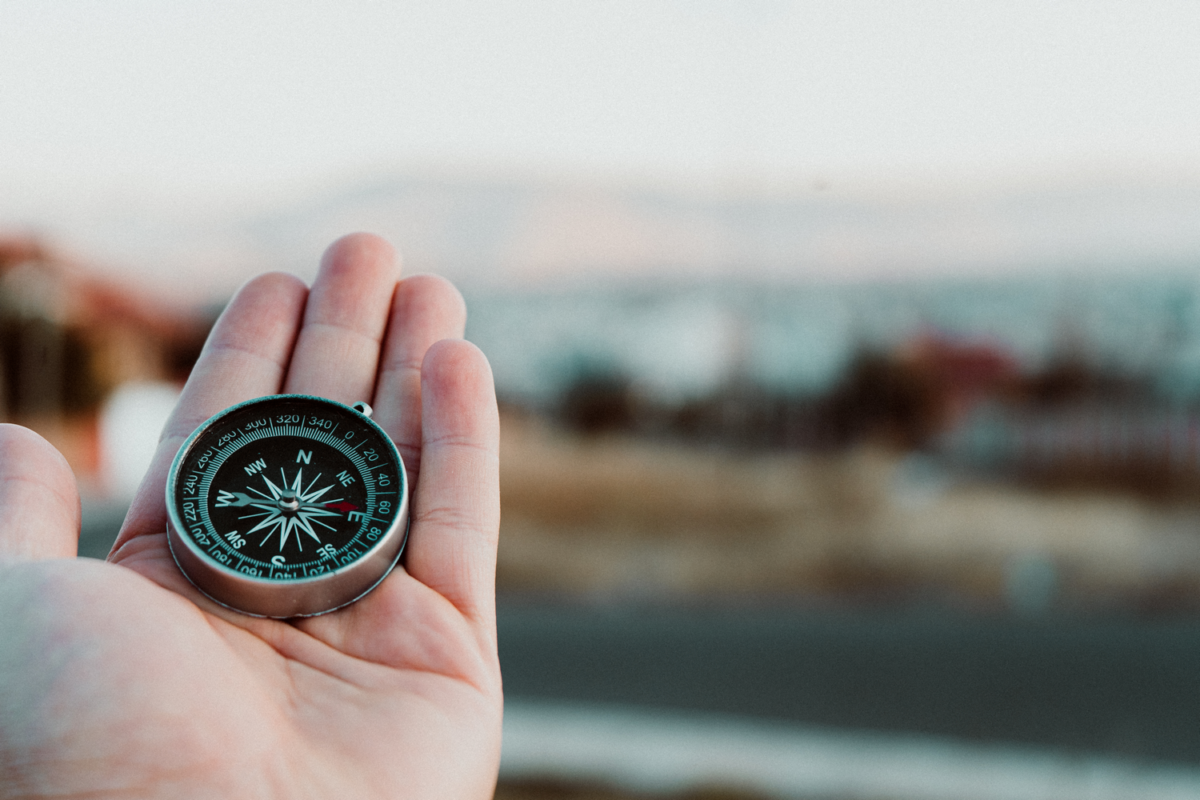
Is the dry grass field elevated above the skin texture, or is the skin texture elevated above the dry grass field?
the skin texture

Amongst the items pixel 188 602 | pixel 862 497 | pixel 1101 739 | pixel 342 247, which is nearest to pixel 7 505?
pixel 188 602

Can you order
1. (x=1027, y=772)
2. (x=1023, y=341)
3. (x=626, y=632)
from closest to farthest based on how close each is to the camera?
(x=1027, y=772), (x=626, y=632), (x=1023, y=341)

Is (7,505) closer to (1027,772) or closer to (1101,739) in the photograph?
(1027,772)

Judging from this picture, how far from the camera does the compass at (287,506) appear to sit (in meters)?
1.86

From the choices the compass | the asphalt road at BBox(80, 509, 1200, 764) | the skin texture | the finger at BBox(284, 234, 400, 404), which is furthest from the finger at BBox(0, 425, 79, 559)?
the asphalt road at BBox(80, 509, 1200, 764)

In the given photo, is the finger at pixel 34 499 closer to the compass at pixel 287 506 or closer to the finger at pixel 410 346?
the compass at pixel 287 506

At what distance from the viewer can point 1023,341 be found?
8.94 metres

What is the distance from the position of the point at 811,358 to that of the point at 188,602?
793cm

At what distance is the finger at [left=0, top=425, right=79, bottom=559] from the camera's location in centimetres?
174

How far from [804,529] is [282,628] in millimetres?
7460

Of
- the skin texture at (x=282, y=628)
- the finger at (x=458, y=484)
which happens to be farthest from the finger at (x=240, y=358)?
the finger at (x=458, y=484)

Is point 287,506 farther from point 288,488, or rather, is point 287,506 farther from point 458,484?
point 458,484

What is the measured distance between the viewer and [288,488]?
2.03 meters

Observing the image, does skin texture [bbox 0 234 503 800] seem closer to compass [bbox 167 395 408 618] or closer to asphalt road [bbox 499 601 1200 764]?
compass [bbox 167 395 408 618]
